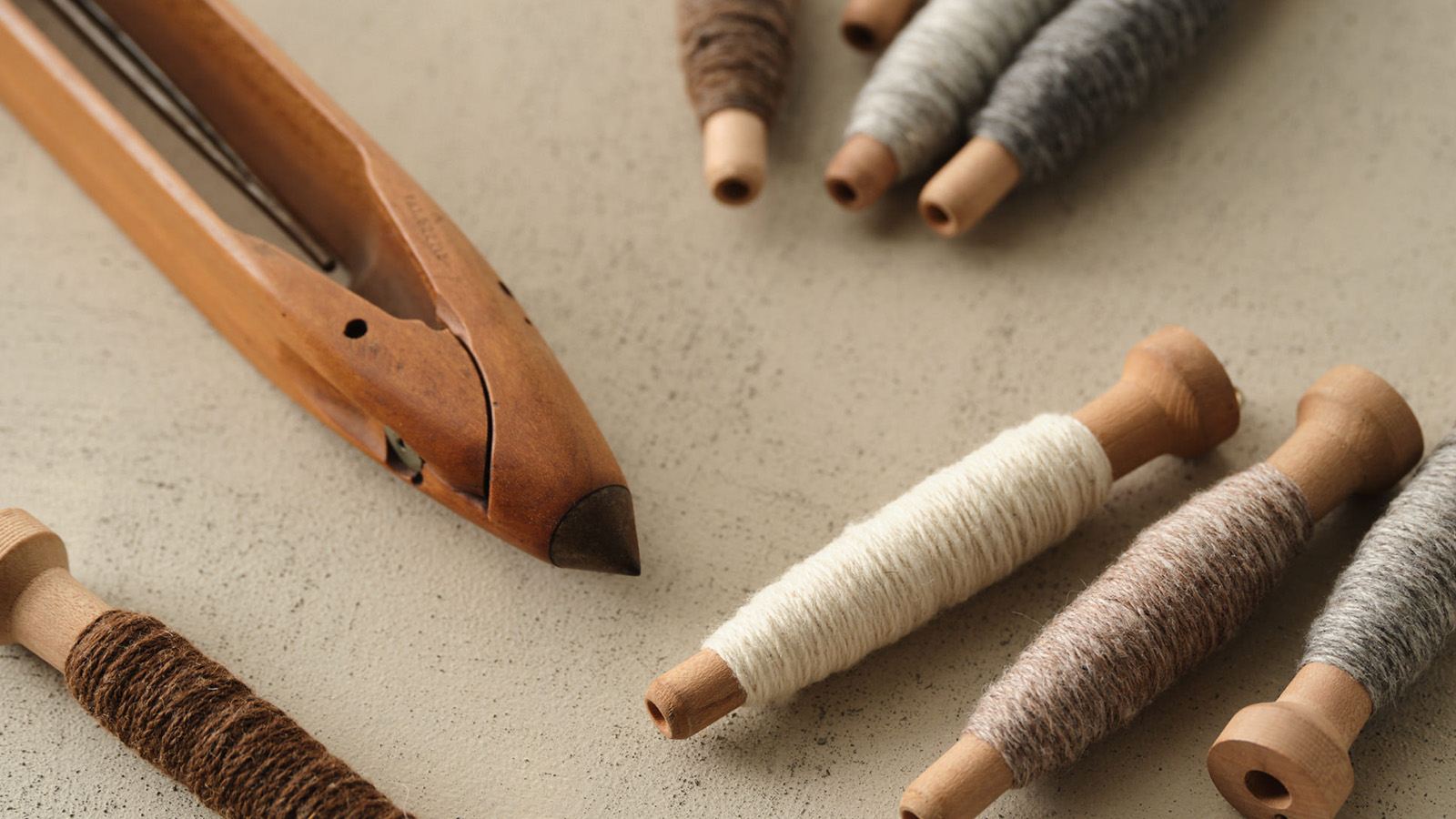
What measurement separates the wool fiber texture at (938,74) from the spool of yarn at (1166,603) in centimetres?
50

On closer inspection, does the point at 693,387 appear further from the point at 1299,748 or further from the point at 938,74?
the point at 1299,748

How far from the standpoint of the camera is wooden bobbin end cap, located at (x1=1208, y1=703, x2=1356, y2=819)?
0.84 m

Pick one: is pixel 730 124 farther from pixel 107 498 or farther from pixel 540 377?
pixel 107 498

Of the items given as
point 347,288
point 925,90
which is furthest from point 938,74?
point 347,288

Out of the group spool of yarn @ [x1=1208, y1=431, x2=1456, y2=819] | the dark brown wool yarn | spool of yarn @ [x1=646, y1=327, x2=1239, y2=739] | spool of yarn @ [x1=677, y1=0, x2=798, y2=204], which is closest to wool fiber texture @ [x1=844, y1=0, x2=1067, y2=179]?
spool of yarn @ [x1=677, y1=0, x2=798, y2=204]

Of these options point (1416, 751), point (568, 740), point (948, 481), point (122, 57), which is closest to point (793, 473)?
point (948, 481)

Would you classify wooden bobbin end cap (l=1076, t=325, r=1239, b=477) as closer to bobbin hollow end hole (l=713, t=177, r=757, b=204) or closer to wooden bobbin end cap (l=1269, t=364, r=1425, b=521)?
wooden bobbin end cap (l=1269, t=364, r=1425, b=521)

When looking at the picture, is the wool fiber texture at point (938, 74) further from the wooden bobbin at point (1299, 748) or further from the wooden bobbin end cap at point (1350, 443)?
the wooden bobbin at point (1299, 748)

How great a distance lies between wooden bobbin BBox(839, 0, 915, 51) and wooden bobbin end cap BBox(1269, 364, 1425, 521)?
2.20 ft

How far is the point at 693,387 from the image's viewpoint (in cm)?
123

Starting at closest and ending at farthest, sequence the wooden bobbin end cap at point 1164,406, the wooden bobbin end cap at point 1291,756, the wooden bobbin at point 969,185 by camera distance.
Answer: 1. the wooden bobbin end cap at point 1291,756
2. the wooden bobbin end cap at point 1164,406
3. the wooden bobbin at point 969,185

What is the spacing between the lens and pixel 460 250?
43.8 inches

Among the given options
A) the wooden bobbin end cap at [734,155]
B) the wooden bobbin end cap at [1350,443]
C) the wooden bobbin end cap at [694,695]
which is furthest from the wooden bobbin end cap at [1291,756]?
the wooden bobbin end cap at [734,155]

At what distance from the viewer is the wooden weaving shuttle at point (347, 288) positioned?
101 centimetres
